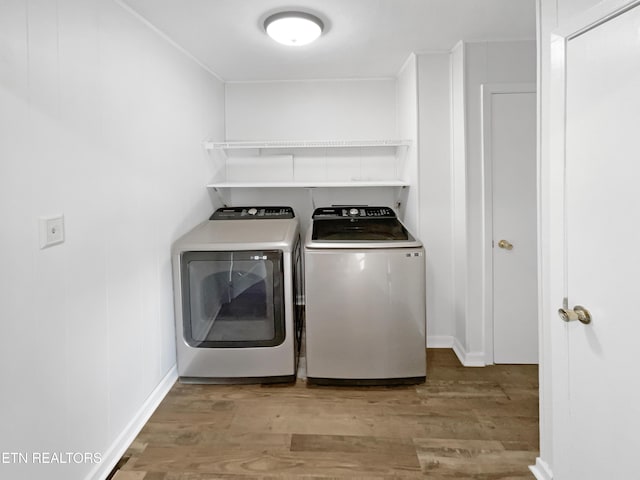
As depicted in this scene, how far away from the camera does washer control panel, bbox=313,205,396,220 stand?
3.13 metres

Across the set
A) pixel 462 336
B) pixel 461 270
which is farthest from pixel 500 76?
pixel 462 336

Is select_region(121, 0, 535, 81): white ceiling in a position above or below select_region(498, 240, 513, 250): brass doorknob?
above

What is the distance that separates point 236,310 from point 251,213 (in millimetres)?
970

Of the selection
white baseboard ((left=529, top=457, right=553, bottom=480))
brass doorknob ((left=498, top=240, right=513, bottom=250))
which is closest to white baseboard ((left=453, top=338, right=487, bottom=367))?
brass doorknob ((left=498, top=240, right=513, bottom=250))

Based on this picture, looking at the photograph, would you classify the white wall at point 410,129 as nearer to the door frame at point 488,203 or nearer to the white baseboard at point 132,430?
the door frame at point 488,203

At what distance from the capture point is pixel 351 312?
8.03ft

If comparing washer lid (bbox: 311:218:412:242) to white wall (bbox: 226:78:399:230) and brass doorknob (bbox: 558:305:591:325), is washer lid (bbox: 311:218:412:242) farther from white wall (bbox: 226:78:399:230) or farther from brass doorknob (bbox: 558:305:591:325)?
brass doorknob (bbox: 558:305:591:325)

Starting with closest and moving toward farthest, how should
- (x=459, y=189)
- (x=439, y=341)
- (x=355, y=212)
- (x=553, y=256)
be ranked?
(x=553, y=256) → (x=459, y=189) → (x=439, y=341) → (x=355, y=212)

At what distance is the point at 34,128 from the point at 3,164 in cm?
19

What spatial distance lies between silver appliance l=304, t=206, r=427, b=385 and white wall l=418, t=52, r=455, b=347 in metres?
0.57

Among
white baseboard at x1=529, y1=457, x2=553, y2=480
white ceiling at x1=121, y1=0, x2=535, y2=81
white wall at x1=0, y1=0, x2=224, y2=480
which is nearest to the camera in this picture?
white wall at x1=0, y1=0, x2=224, y2=480

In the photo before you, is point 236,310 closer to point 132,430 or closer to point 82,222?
point 132,430

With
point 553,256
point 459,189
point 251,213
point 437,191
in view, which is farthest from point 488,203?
point 251,213

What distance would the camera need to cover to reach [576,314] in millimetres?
1359
